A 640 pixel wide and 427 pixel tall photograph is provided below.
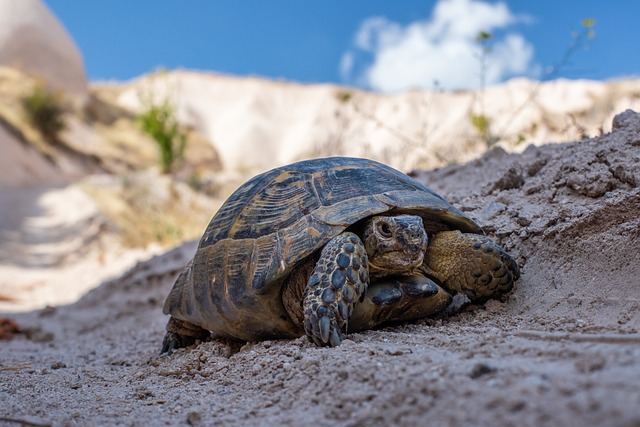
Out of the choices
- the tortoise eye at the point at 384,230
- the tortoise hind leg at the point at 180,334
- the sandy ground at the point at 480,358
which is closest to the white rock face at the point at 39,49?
the tortoise hind leg at the point at 180,334

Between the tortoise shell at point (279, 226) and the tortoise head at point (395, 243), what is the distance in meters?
0.08

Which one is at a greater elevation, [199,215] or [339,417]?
[199,215]

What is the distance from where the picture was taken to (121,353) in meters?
3.71

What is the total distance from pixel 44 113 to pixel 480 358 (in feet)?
85.8

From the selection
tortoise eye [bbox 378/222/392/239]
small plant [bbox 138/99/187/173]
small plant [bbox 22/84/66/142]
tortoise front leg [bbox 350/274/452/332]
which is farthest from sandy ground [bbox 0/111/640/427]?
small plant [bbox 22/84/66/142]

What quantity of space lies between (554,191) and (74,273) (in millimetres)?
8377

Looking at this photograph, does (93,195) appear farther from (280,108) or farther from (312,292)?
(280,108)

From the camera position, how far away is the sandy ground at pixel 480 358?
138 cm

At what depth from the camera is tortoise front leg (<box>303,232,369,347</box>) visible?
7.37 feet

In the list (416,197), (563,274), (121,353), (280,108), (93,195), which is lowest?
(121,353)

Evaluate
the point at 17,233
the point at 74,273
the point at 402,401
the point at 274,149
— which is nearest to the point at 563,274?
the point at 402,401

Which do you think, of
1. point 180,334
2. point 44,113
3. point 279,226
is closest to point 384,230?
point 279,226

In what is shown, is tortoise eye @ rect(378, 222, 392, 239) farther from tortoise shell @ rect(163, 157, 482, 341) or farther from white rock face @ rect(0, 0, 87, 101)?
white rock face @ rect(0, 0, 87, 101)

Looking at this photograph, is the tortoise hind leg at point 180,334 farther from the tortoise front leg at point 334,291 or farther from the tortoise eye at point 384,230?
the tortoise eye at point 384,230
